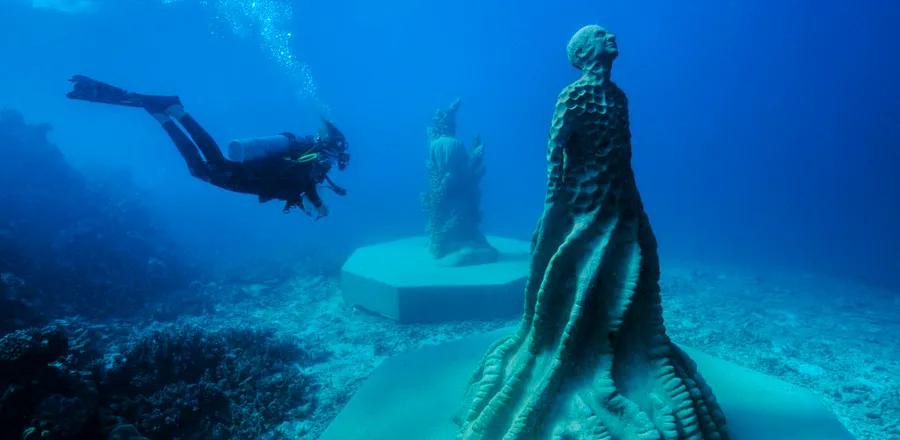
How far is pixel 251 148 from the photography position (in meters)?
5.92

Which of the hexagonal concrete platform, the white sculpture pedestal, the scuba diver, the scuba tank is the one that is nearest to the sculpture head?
the white sculpture pedestal

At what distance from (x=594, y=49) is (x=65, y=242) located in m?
15.1

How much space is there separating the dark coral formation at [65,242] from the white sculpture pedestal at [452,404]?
696 centimetres

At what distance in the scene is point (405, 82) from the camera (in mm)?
114312

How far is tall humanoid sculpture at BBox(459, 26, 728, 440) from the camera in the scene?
3.15 meters

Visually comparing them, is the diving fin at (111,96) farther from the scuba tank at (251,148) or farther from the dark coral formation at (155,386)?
the dark coral formation at (155,386)

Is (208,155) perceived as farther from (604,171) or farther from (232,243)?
(232,243)

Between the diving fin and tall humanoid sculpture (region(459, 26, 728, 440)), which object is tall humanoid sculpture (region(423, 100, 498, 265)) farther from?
tall humanoid sculpture (region(459, 26, 728, 440))

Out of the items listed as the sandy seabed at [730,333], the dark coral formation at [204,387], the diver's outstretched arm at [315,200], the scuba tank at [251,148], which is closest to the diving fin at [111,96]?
the scuba tank at [251,148]

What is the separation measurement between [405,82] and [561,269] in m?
117

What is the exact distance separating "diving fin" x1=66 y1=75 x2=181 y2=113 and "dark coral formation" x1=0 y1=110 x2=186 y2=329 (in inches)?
187

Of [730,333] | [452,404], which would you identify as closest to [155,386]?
[452,404]

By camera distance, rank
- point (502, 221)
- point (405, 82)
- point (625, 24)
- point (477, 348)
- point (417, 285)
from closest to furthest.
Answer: point (477, 348) → point (417, 285) → point (502, 221) → point (625, 24) → point (405, 82)

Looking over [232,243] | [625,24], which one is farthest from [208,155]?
[625,24]
